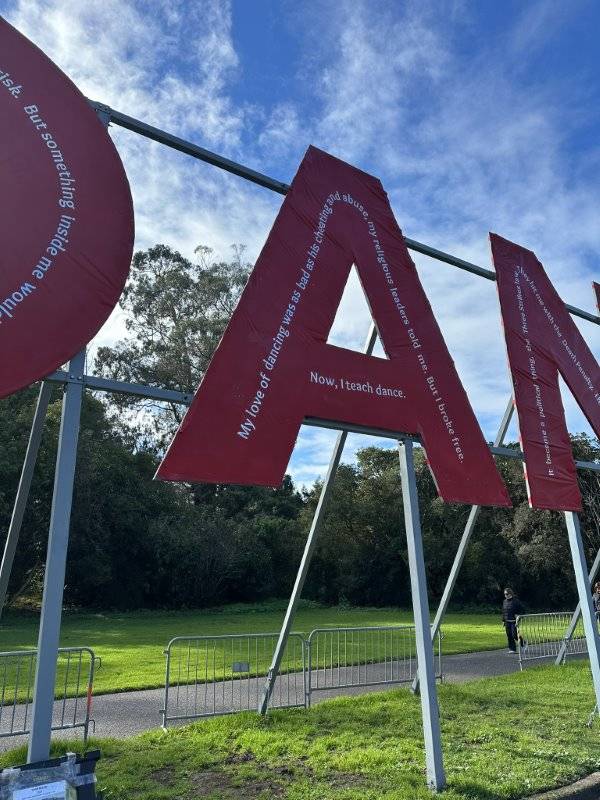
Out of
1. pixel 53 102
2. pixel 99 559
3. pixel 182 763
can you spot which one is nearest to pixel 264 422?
pixel 53 102

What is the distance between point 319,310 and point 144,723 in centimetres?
556

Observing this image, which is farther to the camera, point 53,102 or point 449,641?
point 449,641

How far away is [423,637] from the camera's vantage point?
568 centimetres

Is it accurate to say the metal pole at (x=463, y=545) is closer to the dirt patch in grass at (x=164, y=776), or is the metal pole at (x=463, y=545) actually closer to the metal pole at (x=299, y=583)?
the metal pole at (x=299, y=583)

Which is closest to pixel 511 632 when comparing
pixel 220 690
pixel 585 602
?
pixel 220 690

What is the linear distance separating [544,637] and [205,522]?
2058 cm

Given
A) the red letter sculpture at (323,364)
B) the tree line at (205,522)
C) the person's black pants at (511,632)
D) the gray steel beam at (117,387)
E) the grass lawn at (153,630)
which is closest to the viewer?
the gray steel beam at (117,387)

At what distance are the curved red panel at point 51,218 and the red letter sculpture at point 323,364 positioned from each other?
1.17 meters

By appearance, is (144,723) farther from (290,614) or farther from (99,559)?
(99,559)

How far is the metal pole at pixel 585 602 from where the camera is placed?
23.8 feet

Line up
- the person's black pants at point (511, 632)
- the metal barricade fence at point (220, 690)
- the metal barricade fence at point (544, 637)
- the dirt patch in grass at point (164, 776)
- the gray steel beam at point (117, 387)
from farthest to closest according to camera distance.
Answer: the person's black pants at point (511, 632)
the metal barricade fence at point (544, 637)
the metal barricade fence at point (220, 690)
the dirt patch in grass at point (164, 776)
the gray steel beam at point (117, 387)

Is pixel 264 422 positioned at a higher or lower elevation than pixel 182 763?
higher

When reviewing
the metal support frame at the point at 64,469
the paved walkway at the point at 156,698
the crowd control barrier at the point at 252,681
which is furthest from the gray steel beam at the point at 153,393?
the paved walkway at the point at 156,698

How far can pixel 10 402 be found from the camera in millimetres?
28625
